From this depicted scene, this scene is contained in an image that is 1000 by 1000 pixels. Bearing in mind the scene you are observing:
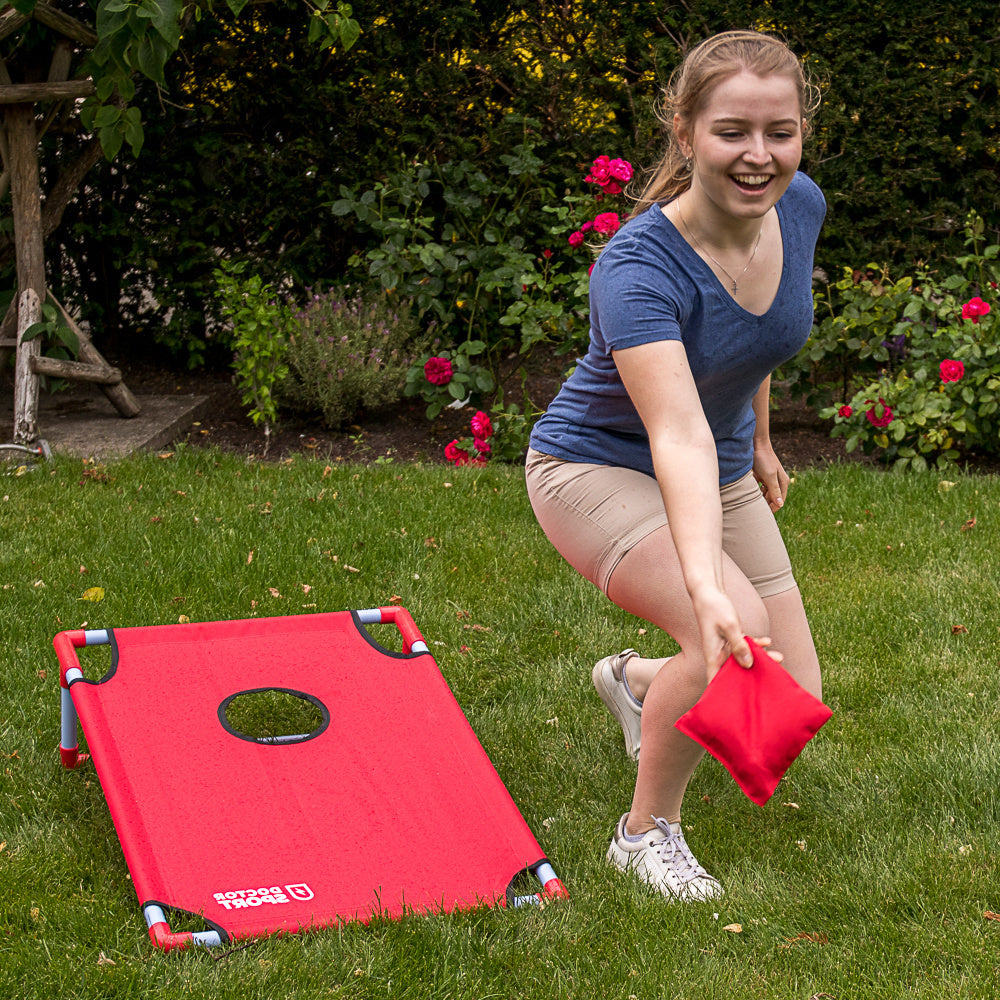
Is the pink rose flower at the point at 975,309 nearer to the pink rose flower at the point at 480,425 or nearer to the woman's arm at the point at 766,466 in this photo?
the pink rose flower at the point at 480,425

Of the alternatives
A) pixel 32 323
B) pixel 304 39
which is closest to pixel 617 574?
pixel 32 323

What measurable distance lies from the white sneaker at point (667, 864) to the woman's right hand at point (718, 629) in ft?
2.39

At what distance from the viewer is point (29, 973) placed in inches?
83.4

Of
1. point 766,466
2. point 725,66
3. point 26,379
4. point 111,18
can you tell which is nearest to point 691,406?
point 725,66

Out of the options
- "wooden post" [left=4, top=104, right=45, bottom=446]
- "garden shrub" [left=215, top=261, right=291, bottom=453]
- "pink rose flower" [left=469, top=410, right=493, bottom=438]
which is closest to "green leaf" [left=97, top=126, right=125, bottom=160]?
"wooden post" [left=4, top=104, right=45, bottom=446]

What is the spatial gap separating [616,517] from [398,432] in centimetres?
373

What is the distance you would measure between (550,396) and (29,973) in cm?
439

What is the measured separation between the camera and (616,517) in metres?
2.38

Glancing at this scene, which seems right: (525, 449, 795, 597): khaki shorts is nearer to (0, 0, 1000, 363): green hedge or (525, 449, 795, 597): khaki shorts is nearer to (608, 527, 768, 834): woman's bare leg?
(608, 527, 768, 834): woman's bare leg

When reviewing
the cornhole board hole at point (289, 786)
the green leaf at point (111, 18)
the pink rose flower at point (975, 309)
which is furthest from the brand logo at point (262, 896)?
the pink rose flower at point (975, 309)

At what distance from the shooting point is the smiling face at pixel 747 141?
7.00 ft

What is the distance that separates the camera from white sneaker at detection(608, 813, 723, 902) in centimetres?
A: 242

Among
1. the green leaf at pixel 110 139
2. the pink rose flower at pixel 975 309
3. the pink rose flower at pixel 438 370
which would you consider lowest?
the pink rose flower at pixel 438 370

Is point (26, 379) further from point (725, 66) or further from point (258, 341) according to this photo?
point (725, 66)
